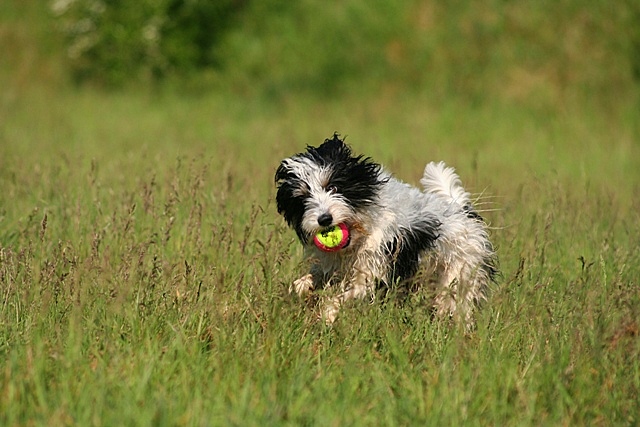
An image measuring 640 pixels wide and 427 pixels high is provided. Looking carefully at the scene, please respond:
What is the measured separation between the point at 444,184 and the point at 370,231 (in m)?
0.88

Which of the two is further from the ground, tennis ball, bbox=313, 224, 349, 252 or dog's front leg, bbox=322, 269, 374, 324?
tennis ball, bbox=313, 224, 349, 252

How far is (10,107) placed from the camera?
14430 millimetres

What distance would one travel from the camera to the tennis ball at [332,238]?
485cm

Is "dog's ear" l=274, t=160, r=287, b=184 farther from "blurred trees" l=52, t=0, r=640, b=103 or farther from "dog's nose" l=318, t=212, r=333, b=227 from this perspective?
"blurred trees" l=52, t=0, r=640, b=103

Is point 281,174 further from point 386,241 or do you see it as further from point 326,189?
point 386,241

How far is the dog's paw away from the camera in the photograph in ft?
16.1

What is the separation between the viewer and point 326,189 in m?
4.94

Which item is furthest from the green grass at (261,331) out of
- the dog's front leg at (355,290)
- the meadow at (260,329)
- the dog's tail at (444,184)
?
the dog's tail at (444,184)

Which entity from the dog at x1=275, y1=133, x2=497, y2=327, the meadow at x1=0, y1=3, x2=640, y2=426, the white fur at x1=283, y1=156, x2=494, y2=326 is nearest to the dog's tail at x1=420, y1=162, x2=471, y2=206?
the white fur at x1=283, y1=156, x2=494, y2=326

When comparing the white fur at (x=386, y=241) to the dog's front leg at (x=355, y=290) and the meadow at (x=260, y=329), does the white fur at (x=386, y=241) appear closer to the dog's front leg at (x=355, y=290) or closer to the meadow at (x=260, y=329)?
the dog's front leg at (x=355, y=290)

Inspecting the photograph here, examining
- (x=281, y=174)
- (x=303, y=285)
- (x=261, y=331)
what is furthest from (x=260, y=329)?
(x=281, y=174)

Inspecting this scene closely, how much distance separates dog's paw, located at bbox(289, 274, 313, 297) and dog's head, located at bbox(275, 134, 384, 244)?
0.20 metres

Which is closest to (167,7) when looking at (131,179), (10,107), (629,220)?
(10,107)

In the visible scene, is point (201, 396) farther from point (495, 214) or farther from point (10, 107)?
point (10, 107)
